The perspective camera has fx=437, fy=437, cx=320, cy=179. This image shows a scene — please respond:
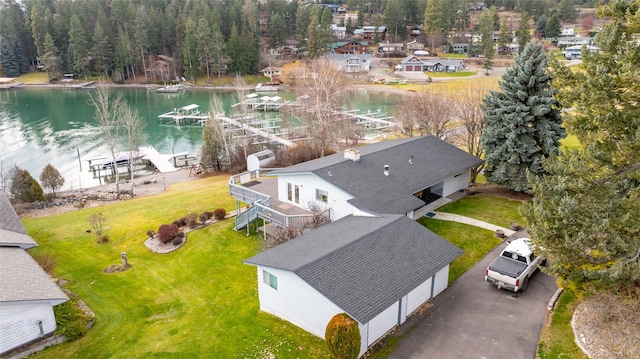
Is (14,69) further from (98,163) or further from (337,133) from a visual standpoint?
(337,133)

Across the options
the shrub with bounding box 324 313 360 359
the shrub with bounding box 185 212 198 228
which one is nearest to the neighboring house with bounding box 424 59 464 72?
the shrub with bounding box 185 212 198 228

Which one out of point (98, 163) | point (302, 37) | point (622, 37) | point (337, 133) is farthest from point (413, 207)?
point (302, 37)

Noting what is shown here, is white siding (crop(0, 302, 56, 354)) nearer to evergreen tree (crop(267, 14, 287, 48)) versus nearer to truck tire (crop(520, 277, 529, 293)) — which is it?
truck tire (crop(520, 277, 529, 293))

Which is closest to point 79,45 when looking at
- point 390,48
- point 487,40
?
point 390,48

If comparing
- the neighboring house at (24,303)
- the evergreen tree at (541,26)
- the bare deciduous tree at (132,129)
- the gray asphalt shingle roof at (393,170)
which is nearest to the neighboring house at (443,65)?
the evergreen tree at (541,26)

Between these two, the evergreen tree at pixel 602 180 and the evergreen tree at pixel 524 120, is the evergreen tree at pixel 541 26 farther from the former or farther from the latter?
the evergreen tree at pixel 602 180

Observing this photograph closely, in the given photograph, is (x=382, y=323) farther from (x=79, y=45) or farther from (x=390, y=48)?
(x=390, y=48)
